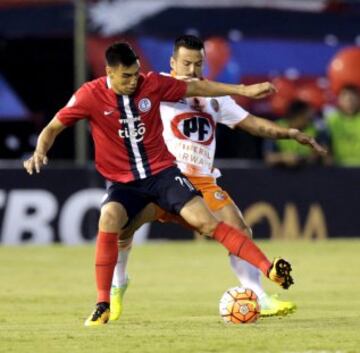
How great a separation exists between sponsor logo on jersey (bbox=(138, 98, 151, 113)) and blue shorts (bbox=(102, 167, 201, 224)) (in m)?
0.47

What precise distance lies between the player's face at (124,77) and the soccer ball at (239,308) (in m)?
1.64

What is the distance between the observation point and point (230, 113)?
11.7 m

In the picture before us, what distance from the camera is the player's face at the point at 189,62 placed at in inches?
452

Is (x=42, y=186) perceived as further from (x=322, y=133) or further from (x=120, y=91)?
(x=120, y=91)

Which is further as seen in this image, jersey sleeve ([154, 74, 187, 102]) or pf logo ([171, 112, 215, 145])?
pf logo ([171, 112, 215, 145])

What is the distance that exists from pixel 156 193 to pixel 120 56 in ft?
3.37

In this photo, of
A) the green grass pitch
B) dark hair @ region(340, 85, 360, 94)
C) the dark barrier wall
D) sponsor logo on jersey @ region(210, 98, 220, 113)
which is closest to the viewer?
the green grass pitch

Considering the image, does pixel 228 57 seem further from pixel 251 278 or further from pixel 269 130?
pixel 251 278

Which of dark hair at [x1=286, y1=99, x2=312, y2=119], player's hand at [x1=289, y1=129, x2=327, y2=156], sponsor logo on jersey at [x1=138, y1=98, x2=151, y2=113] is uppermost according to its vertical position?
dark hair at [x1=286, y1=99, x2=312, y2=119]

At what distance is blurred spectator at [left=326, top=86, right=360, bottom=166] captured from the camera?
832 inches

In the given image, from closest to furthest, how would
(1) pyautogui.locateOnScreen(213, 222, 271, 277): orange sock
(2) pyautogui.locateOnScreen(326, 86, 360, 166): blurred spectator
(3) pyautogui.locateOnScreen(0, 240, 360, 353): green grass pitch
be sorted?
1. (3) pyautogui.locateOnScreen(0, 240, 360, 353): green grass pitch
2. (1) pyautogui.locateOnScreen(213, 222, 271, 277): orange sock
3. (2) pyautogui.locateOnScreen(326, 86, 360, 166): blurred spectator

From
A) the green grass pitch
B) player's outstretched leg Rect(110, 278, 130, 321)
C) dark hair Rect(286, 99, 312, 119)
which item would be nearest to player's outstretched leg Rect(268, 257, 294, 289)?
the green grass pitch

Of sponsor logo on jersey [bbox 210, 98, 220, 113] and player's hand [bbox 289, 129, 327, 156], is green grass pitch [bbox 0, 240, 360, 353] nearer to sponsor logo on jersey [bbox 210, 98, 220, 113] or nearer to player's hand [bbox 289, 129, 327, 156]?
player's hand [bbox 289, 129, 327, 156]

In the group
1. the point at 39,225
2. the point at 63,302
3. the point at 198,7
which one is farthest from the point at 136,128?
the point at 198,7
